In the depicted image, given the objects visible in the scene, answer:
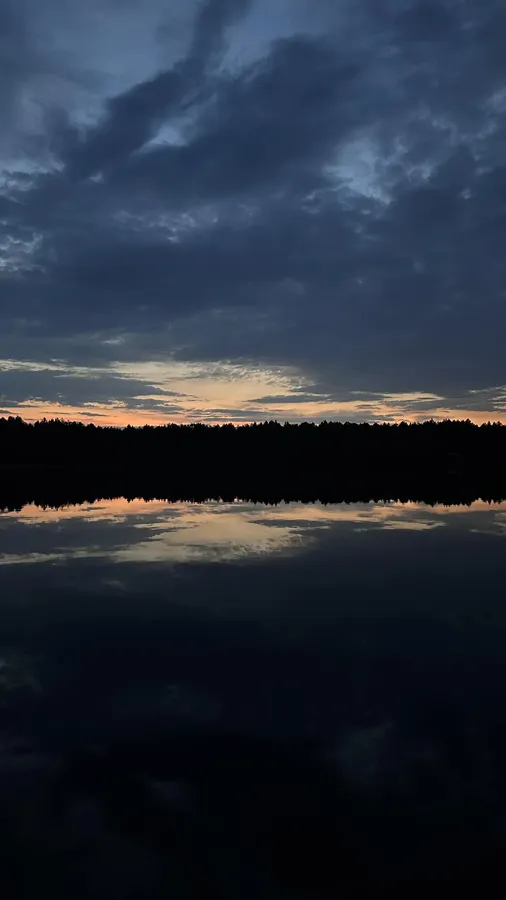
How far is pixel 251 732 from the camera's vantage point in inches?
397

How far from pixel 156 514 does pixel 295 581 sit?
22018 millimetres

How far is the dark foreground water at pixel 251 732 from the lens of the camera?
7.13 metres

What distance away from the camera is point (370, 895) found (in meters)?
6.64

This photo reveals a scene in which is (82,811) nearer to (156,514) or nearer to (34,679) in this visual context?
(34,679)

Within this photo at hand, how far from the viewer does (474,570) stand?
22.4m

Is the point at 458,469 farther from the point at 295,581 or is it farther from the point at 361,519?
the point at 295,581

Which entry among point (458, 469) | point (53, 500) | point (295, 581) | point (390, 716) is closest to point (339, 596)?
point (295, 581)

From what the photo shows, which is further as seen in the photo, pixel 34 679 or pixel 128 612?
pixel 128 612

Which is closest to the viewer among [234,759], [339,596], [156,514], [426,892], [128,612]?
[426,892]

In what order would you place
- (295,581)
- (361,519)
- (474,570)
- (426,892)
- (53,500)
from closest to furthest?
(426,892)
(295,581)
(474,570)
(361,519)
(53,500)

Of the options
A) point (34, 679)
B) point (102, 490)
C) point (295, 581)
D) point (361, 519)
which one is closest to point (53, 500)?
point (102, 490)

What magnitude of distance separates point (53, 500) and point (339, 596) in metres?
38.6

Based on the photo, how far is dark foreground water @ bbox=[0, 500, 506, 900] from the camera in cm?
713

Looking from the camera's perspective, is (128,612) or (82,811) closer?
(82,811)
